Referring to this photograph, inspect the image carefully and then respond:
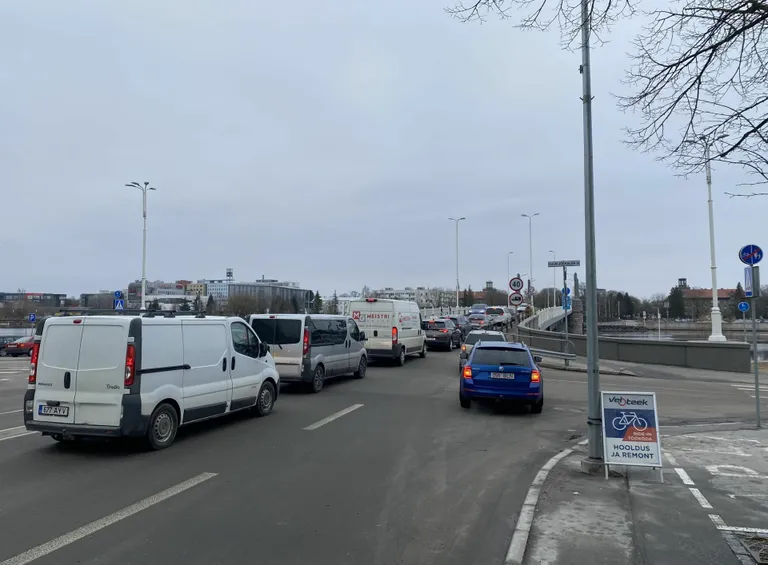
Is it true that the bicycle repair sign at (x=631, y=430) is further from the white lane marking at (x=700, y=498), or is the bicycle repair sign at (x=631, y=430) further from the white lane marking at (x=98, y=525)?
the white lane marking at (x=98, y=525)

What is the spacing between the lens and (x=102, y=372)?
25.3 ft

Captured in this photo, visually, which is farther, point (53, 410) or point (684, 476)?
point (53, 410)

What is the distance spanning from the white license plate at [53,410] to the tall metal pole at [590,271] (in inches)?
284

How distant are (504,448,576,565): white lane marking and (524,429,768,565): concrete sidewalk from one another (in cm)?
6

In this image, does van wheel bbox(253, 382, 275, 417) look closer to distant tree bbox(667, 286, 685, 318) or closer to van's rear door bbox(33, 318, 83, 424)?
van's rear door bbox(33, 318, 83, 424)

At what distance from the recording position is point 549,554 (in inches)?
175

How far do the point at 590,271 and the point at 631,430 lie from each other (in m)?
2.09

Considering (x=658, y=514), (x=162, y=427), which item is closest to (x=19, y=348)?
(x=162, y=427)

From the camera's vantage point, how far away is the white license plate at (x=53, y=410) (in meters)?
7.74

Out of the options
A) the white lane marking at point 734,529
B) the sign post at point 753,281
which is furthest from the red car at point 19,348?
the white lane marking at point 734,529

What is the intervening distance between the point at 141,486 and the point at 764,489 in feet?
23.5

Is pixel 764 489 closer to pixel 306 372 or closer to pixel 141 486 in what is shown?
pixel 141 486

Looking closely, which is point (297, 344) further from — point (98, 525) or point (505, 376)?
point (98, 525)

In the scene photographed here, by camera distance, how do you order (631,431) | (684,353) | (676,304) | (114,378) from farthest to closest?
(676,304) < (684,353) < (114,378) < (631,431)
